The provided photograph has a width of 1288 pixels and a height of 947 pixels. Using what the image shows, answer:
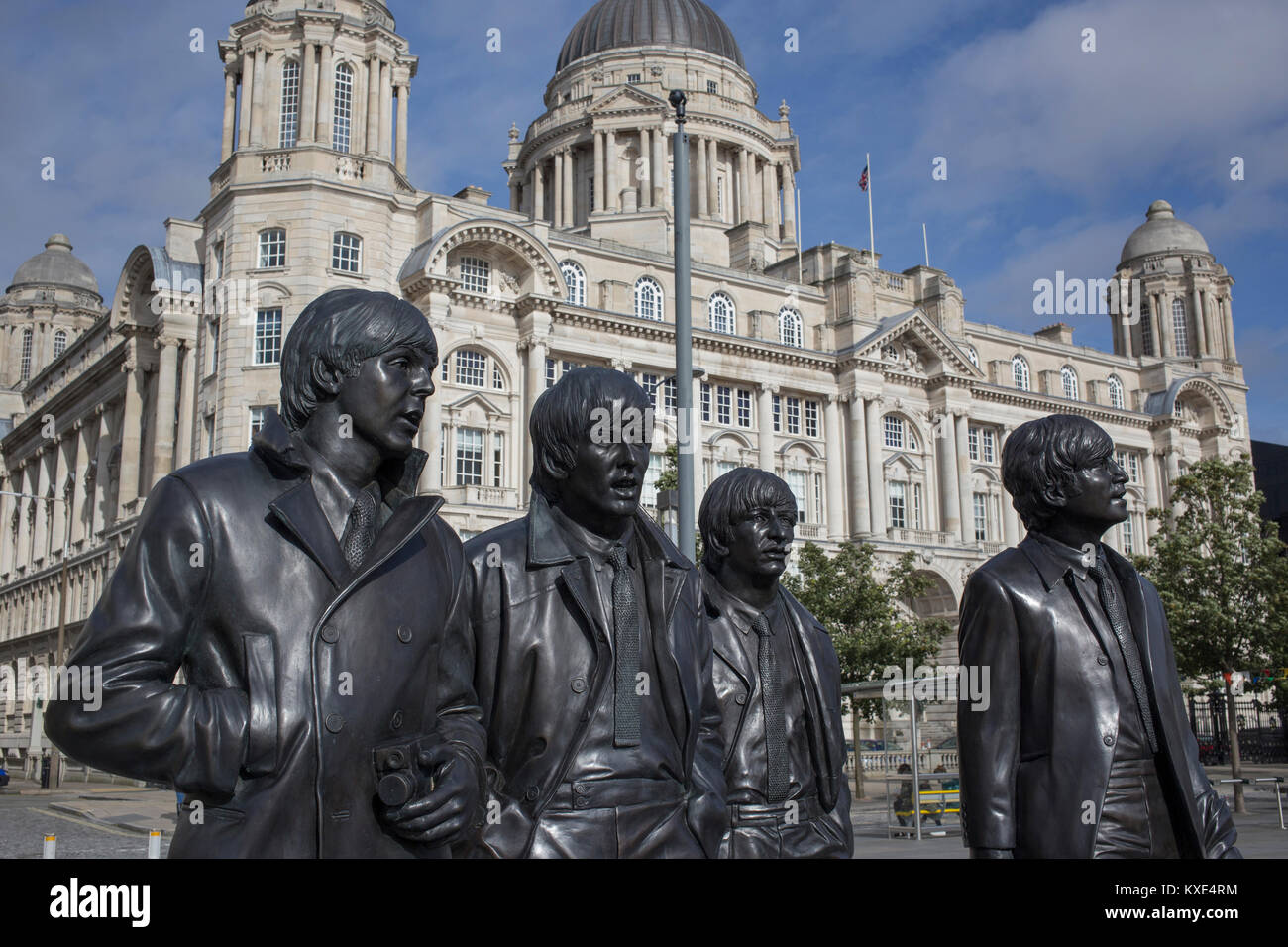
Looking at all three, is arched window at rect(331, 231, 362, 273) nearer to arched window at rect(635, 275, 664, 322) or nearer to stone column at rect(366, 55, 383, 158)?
stone column at rect(366, 55, 383, 158)

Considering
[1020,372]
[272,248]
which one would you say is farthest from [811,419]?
[272,248]

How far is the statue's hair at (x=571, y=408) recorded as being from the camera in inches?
172

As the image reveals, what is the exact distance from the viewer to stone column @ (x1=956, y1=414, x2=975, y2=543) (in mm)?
57716

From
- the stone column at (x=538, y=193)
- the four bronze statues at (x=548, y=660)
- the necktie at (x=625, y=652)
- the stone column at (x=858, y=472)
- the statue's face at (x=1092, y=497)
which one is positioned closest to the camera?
the four bronze statues at (x=548, y=660)

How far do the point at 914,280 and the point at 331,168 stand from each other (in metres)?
30.3

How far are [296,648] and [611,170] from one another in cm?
7027

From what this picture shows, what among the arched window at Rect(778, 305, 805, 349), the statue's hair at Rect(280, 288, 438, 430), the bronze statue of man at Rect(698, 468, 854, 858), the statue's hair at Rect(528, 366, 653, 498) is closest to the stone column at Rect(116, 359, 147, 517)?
the arched window at Rect(778, 305, 805, 349)

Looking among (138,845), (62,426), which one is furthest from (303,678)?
(62,426)

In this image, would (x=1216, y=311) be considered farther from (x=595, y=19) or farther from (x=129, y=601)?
(x=129, y=601)

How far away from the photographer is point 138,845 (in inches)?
790

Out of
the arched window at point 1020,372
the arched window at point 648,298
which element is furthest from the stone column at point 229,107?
the arched window at point 1020,372

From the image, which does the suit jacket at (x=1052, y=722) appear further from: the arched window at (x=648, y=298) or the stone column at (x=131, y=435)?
the stone column at (x=131, y=435)

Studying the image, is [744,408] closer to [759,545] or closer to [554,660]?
[759,545]

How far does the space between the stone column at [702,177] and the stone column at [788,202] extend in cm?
681
